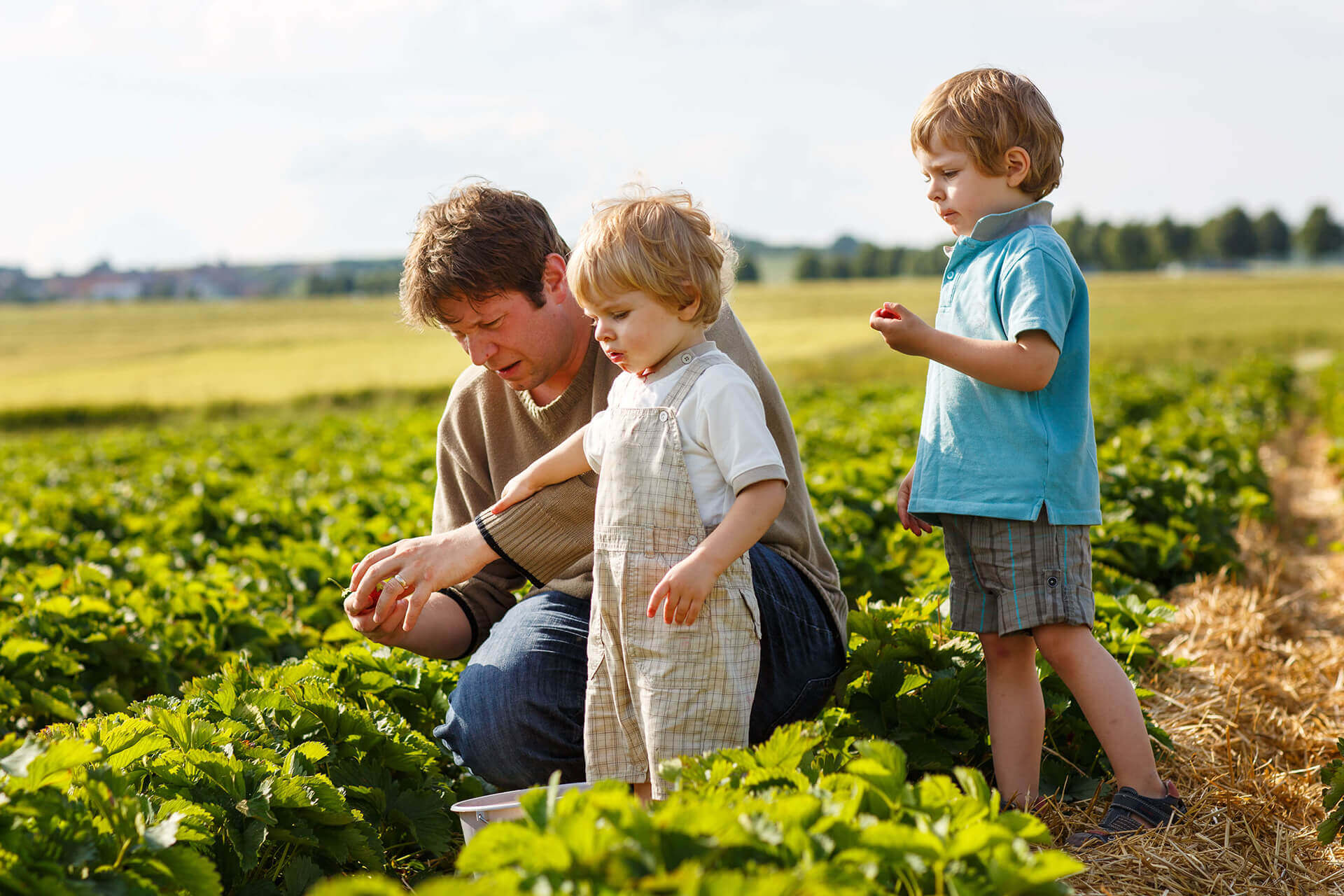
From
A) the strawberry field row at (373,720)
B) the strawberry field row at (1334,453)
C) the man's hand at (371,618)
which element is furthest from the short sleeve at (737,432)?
the strawberry field row at (1334,453)

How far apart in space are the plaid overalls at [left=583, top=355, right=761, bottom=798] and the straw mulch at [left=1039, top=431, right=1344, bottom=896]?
817mm

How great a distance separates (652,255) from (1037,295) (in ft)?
2.81

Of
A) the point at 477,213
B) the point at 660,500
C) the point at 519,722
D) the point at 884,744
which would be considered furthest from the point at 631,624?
the point at 477,213

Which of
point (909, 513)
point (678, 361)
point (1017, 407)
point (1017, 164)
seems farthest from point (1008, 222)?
point (678, 361)

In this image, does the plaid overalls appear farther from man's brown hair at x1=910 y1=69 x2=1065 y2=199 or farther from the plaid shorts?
man's brown hair at x1=910 y1=69 x2=1065 y2=199

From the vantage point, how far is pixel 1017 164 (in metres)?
2.61

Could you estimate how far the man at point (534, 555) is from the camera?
2.79 metres

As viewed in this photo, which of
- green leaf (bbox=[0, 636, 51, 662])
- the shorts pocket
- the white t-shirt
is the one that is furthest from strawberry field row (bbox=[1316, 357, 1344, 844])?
green leaf (bbox=[0, 636, 51, 662])

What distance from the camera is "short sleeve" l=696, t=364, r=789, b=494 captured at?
2311 mm

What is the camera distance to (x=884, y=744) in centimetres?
171

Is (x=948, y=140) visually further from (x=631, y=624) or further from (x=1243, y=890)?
(x=1243, y=890)

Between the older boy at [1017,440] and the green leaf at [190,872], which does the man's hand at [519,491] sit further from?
the green leaf at [190,872]

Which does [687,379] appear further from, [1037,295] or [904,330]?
[1037,295]

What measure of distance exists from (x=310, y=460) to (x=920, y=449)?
8950 millimetres
